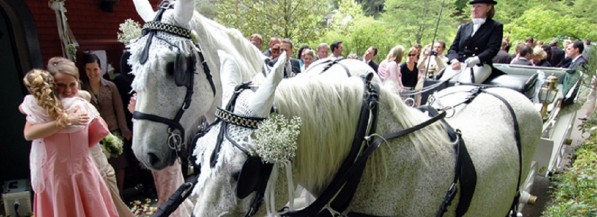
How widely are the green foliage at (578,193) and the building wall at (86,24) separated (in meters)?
5.42

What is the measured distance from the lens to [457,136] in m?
1.85

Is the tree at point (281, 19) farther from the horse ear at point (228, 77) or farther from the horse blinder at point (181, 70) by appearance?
the horse ear at point (228, 77)

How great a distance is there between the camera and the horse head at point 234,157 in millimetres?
1302

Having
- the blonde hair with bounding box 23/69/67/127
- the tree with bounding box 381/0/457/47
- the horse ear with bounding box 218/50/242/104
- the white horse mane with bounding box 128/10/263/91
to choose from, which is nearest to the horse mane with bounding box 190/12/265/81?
the white horse mane with bounding box 128/10/263/91

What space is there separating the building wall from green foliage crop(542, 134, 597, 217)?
542 cm

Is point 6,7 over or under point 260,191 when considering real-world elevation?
over

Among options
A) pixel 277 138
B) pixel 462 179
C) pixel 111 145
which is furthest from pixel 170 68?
pixel 111 145

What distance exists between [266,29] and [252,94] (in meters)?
13.5

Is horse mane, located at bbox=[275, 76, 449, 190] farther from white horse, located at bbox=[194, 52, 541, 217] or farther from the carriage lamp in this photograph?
the carriage lamp

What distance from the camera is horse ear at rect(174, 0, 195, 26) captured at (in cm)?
218

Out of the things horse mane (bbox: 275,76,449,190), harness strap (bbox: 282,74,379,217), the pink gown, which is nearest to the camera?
horse mane (bbox: 275,76,449,190)

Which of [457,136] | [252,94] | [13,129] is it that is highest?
[252,94]

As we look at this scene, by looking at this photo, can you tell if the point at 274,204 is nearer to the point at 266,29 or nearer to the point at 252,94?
the point at 252,94

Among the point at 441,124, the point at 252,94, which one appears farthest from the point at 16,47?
the point at 441,124
